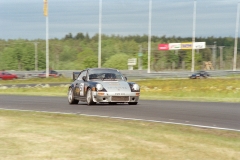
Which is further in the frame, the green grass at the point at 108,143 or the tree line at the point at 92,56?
the tree line at the point at 92,56

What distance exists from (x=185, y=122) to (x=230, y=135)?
2698 millimetres

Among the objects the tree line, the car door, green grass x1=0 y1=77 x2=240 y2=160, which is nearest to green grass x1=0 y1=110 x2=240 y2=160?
green grass x1=0 y1=77 x2=240 y2=160

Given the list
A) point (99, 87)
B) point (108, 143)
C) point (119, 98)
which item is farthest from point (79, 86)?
point (108, 143)

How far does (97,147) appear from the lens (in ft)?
28.0

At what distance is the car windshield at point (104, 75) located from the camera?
2030cm

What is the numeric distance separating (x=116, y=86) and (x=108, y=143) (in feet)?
35.0

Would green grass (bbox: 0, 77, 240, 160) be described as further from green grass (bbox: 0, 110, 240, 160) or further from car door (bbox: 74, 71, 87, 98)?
car door (bbox: 74, 71, 87, 98)

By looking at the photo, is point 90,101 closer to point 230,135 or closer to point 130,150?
point 230,135

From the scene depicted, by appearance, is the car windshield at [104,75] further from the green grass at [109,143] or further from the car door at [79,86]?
the green grass at [109,143]

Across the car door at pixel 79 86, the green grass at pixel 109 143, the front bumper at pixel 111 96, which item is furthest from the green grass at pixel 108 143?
the car door at pixel 79 86

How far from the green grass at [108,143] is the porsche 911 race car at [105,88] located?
26.6 ft

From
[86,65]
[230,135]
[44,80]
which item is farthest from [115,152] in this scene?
[86,65]

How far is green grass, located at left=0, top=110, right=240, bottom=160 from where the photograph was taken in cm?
799

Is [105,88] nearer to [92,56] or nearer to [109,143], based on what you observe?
[109,143]
